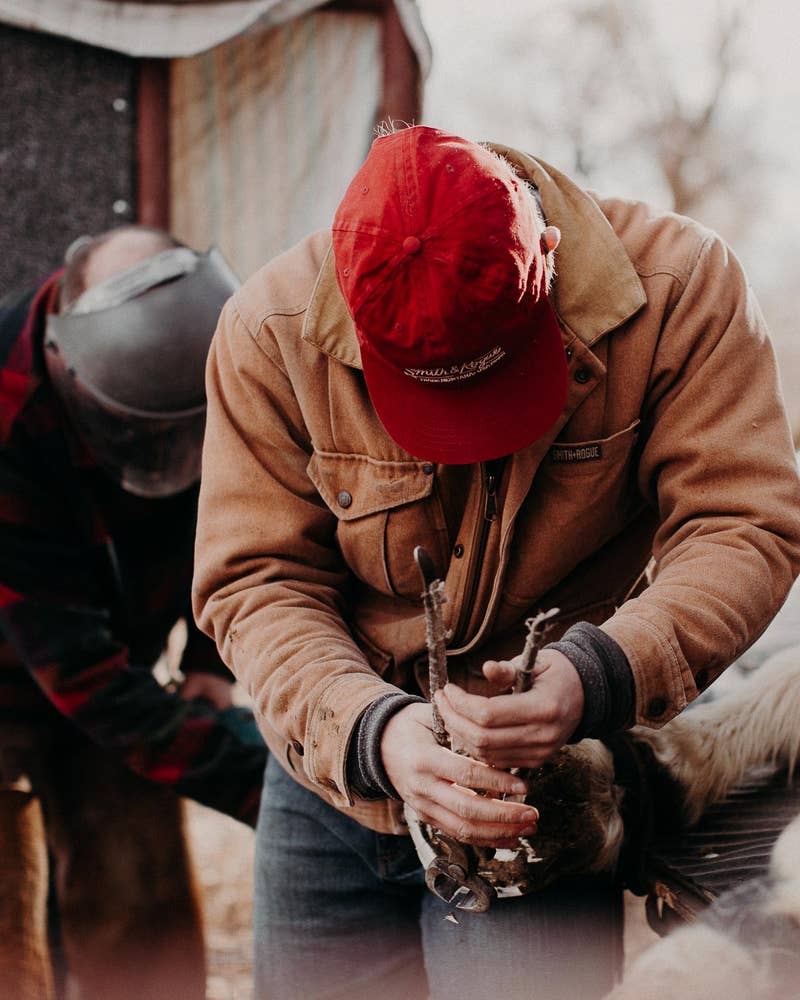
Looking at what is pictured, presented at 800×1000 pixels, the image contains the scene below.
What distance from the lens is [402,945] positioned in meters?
1.82

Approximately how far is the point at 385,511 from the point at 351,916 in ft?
2.42

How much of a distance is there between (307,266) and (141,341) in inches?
44.0

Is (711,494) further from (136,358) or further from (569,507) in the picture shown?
(136,358)

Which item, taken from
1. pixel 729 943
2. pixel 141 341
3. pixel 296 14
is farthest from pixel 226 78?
pixel 729 943

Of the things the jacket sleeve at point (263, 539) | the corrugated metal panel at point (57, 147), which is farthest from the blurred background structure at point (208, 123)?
the jacket sleeve at point (263, 539)

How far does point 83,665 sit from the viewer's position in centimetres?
257

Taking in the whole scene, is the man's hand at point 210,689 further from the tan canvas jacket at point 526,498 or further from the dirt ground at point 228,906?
the tan canvas jacket at point 526,498

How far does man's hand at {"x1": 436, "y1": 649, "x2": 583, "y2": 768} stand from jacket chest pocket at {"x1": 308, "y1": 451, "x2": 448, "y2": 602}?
34 centimetres

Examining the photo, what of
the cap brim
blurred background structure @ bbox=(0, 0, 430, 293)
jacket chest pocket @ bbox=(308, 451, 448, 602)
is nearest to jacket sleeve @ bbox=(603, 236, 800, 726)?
the cap brim

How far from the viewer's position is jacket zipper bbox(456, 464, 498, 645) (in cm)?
152

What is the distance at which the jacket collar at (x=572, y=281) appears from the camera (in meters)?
1.46

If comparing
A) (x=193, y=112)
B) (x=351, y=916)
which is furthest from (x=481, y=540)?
(x=193, y=112)

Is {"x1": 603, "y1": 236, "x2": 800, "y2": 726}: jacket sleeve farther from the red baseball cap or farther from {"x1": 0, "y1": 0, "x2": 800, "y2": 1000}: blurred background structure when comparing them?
{"x1": 0, "y1": 0, "x2": 800, "y2": 1000}: blurred background structure

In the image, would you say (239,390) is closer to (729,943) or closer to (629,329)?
(629,329)
